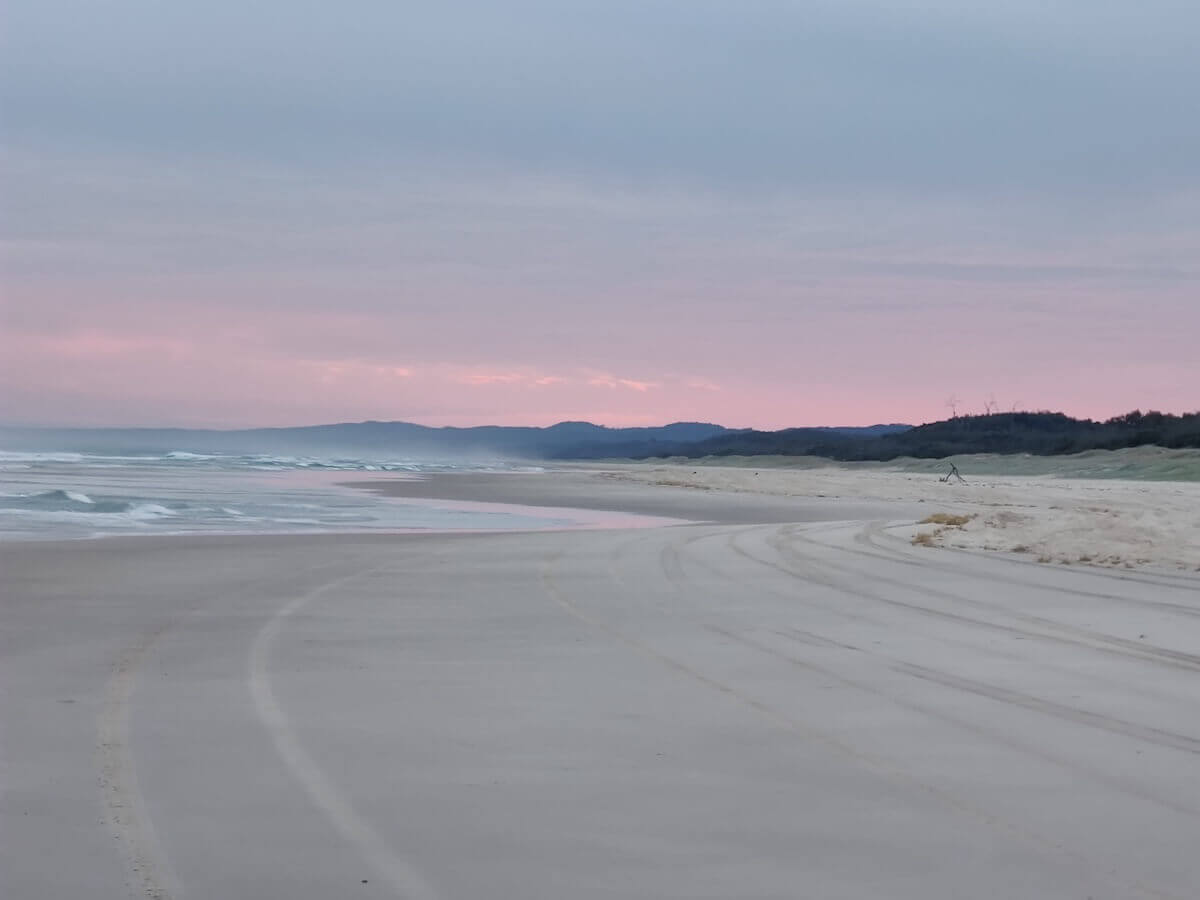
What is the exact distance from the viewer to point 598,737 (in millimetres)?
5383

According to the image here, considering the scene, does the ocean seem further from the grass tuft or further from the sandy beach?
the sandy beach

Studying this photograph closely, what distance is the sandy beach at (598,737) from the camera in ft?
12.2

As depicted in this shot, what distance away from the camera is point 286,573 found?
1255 centimetres

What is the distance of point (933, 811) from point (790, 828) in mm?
519

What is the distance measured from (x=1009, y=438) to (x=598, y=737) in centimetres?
10522

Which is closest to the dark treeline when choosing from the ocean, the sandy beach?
the ocean

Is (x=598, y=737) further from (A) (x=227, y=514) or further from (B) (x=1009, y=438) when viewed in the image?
(B) (x=1009, y=438)

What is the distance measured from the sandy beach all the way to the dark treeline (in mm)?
59089

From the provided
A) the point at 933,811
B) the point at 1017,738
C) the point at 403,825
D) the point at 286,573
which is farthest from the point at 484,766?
the point at 286,573

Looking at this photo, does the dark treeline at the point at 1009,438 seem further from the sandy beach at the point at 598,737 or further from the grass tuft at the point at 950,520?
the sandy beach at the point at 598,737

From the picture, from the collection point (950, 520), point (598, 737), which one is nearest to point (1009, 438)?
point (950, 520)

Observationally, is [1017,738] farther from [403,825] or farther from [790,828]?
[403,825]

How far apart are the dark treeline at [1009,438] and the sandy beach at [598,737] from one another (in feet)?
194

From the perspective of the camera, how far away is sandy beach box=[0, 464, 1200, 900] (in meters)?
3.71
